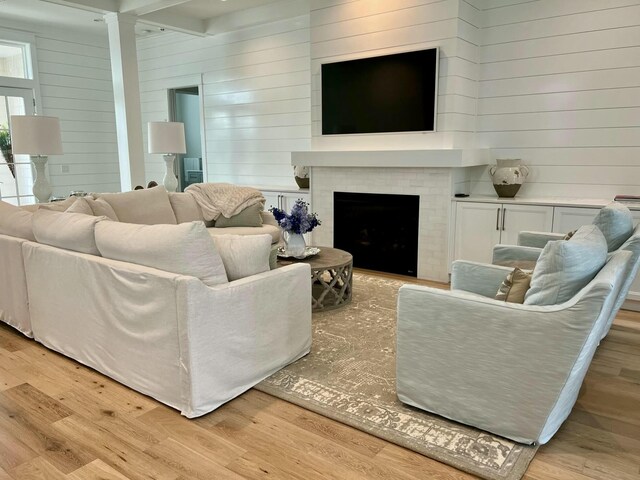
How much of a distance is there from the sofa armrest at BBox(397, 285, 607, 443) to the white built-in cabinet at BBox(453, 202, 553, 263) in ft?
7.85

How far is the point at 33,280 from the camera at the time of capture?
3176 millimetres

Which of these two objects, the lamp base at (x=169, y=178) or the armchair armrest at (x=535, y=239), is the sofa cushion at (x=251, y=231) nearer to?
the lamp base at (x=169, y=178)

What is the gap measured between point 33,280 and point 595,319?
3244 millimetres

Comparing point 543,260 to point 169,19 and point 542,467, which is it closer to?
point 542,467

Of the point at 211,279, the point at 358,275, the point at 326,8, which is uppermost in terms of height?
the point at 326,8

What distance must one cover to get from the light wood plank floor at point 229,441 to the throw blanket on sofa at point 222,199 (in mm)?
2445

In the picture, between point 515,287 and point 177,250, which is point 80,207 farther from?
point 515,287

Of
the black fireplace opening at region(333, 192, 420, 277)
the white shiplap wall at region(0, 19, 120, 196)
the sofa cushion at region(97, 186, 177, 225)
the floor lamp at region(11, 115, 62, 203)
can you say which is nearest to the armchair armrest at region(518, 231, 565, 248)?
the black fireplace opening at region(333, 192, 420, 277)

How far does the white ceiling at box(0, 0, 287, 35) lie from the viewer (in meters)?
5.70

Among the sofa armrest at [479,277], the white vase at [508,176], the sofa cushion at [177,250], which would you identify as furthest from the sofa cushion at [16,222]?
the white vase at [508,176]

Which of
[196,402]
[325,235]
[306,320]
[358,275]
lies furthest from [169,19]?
[196,402]

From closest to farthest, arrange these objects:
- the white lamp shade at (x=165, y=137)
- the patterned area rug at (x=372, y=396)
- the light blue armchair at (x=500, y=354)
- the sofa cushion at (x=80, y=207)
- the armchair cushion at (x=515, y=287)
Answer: the light blue armchair at (x=500, y=354) < the patterned area rug at (x=372, y=396) < the armchair cushion at (x=515, y=287) < the sofa cushion at (x=80, y=207) < the white lamp shade at (x=165, y=137)

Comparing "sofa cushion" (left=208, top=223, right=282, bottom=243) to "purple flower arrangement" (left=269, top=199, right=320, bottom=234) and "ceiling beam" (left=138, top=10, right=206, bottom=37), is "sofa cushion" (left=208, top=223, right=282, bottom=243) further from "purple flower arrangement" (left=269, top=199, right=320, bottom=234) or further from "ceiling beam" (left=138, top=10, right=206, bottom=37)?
"ceiling beam" (left=138, top=10, right=206, bottom=37)

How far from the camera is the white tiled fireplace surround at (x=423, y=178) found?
466cm
